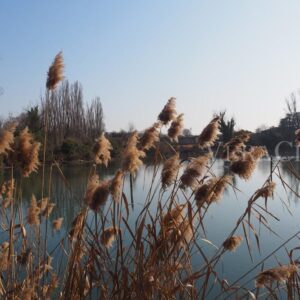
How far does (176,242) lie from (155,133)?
471 mm

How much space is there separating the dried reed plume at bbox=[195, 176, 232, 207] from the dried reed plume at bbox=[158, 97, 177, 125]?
323mm

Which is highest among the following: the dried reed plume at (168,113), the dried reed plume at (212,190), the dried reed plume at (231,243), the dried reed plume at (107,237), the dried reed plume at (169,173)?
the dried reed plume at (168,113)

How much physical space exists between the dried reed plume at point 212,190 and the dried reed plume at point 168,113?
32 cm

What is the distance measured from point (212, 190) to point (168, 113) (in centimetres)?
42

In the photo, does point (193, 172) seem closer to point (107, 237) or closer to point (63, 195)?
point (107, 237)

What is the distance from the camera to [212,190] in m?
1.52

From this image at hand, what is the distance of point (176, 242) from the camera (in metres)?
1.51

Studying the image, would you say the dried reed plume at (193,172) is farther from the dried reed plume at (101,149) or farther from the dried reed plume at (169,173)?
the dried reed plume at (101,149)

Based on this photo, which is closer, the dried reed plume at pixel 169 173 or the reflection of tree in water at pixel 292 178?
the dried reed plume at pixel 169 173

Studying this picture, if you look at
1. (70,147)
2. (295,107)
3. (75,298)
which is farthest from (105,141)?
(295,107)

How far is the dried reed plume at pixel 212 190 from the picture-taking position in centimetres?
154

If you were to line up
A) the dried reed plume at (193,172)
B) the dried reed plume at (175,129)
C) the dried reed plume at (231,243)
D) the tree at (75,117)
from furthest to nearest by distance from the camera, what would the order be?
the tree at (75,117), the dried reed plume at (175,129), the dried reed plume at (231,243), the dried reed plume at (193,172)

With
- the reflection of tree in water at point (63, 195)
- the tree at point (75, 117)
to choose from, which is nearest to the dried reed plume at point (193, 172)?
the reflection of tree in water at point (63, 195)

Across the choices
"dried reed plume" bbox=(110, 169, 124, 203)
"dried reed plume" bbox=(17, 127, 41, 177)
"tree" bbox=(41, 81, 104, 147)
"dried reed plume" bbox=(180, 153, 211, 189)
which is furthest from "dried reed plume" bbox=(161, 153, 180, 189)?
"tree" bbox=(41, 81, 104, 147)
